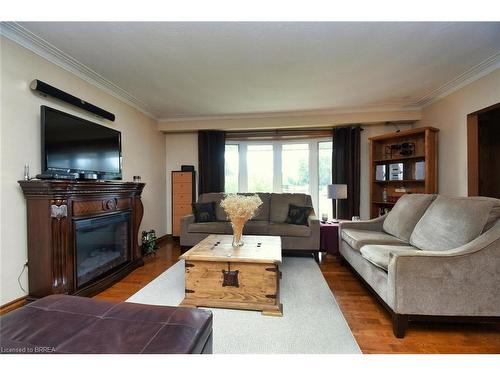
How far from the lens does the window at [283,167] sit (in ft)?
15.4

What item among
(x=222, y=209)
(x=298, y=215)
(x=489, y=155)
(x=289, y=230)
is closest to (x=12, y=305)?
(x=222, y=209)

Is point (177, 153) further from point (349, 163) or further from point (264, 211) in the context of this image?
point (349, 163)

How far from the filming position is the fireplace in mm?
2307

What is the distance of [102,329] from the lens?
928 millimetres

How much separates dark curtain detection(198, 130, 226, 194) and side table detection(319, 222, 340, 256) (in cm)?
221

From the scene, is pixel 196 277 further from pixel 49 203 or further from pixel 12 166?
pixel 12 166

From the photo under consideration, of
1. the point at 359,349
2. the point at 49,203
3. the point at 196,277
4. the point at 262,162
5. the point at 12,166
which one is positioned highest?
the point at 262,162

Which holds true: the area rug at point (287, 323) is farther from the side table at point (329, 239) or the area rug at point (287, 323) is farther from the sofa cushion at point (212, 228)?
the sofa cushion at point (212, 228)

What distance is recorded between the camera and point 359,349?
A: 1524 millimetres

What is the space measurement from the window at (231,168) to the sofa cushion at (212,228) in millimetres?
1406

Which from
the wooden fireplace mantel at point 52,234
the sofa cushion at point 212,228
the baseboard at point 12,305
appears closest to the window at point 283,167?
the sofa cushion at point 212,228

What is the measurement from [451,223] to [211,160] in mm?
3873
